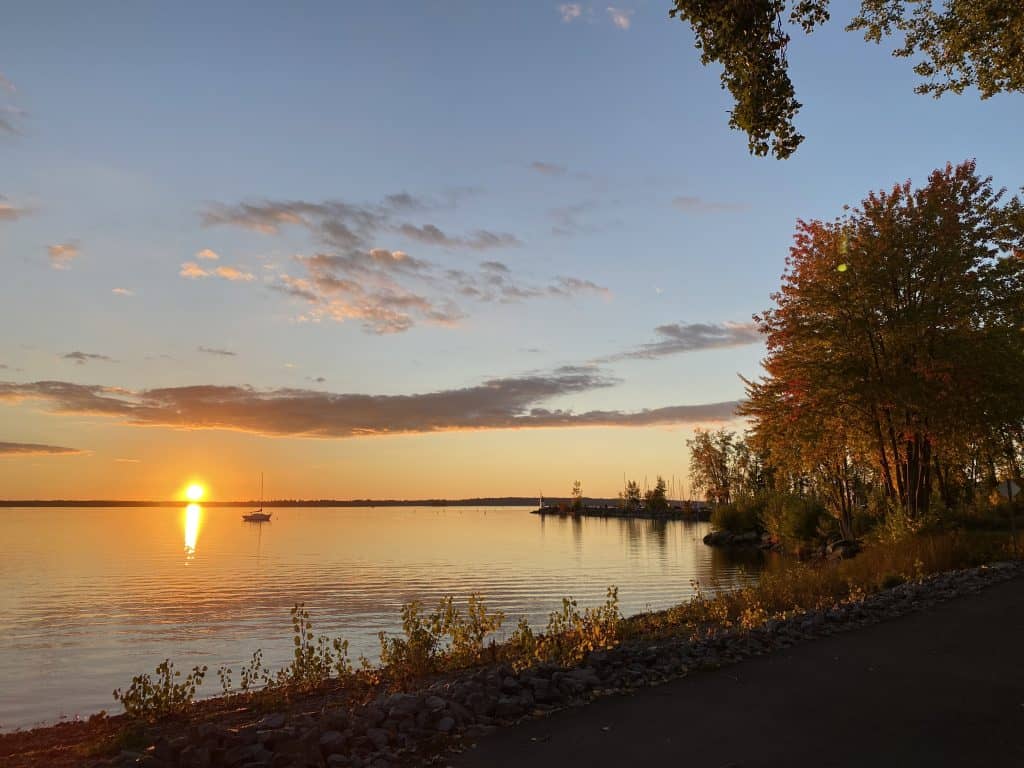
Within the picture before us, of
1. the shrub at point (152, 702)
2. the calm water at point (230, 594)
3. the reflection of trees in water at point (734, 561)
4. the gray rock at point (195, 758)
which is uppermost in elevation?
the gray rock at point (195, 758)

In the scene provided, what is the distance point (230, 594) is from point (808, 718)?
36.3 metres

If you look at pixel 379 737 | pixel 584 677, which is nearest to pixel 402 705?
pixel 379 737

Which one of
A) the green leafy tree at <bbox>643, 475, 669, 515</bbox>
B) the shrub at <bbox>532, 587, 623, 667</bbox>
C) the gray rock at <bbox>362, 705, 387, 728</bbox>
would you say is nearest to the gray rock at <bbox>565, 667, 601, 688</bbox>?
the shrub at <bbox>532, 587, 623, 667</bbox>

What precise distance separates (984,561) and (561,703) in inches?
939

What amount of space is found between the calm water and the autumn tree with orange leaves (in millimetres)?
10772

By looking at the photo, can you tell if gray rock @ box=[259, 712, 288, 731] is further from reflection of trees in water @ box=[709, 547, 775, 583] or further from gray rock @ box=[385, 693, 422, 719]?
reflection of trees in water @ box=[709, 547, 775, 583]

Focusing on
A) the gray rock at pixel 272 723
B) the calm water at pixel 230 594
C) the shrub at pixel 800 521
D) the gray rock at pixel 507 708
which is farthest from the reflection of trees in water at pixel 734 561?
the gray rock at pixel 272 723

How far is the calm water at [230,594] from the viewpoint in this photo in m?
20.4

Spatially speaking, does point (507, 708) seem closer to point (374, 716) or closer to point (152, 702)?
point (374, 716)

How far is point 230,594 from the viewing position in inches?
1510

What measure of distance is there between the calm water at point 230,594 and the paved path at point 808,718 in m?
12.0

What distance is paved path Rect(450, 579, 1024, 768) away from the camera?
22.1 ft

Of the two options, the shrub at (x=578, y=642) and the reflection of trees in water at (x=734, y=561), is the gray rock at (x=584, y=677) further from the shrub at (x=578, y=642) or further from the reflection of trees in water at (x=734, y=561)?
the reflection of trees in water at (x=734, y=561)

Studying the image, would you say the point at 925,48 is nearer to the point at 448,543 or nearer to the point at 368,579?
the point at 368,579
